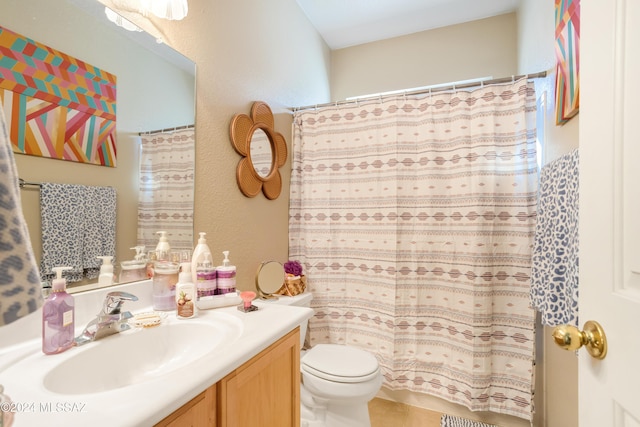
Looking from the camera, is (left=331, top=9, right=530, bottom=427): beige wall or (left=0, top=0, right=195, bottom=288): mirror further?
(left=331, top=9, right=530, bottom=427): beige wall

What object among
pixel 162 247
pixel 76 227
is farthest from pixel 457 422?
pixel 76 227

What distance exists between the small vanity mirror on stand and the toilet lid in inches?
15.2

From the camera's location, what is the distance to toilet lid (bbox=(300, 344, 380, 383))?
137cm

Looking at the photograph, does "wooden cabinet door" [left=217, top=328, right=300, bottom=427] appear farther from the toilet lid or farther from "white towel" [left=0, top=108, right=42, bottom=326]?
"white towel" [left=0, top=108, right=42, bottom=326]

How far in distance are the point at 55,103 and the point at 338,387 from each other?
1.51 metres

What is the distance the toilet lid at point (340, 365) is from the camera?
1.37 metres

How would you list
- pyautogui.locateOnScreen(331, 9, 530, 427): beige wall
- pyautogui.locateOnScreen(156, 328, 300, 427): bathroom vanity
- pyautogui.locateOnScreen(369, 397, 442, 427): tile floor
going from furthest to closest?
pyautogui.locateOnScreen(331, 9, 530, 427): beige wall, pyautogui.locateOnScreen(369, 397, 442, 427): tile floor, pyautogui.locateOnScreen(156, 328, 300, 427): bathroom vanity

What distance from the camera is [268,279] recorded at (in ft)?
4.96

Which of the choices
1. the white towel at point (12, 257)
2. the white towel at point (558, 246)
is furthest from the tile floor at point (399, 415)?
the white towel at point (12, 257)

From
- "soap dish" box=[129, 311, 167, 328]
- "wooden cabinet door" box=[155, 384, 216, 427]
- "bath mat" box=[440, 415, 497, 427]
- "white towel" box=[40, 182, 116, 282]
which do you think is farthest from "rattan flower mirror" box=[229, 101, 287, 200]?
"bath mat" box=[440, 415, 497, 427]

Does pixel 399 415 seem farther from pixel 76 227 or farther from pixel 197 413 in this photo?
pixel 76 227

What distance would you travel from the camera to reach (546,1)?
141 centimetres

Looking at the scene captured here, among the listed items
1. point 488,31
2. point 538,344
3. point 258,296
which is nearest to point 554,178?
point 538,344

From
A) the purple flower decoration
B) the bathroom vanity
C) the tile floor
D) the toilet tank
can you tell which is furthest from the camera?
the purple flower decoration
